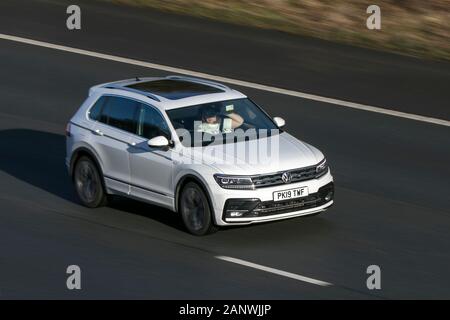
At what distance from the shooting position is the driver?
51.5ft

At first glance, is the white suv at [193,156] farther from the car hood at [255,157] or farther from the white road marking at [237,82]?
the white road marking at [237,82]

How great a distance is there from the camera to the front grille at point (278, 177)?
Result: 14852 mm

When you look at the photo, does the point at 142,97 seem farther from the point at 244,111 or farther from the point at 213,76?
the point at 213,76

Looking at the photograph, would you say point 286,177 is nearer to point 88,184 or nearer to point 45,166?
point 88,184

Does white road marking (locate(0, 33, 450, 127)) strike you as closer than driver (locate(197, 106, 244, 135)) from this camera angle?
No

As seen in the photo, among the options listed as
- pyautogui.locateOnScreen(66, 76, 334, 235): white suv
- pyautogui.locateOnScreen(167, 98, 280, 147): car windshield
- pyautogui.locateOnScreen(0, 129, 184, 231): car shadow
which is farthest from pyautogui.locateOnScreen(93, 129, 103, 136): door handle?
pyautogui.locateOnScreen(167, 98, 280, 147): car windshield

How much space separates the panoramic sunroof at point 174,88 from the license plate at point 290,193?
213 centimetres

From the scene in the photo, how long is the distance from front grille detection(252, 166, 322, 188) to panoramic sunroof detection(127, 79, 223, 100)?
1.94 m

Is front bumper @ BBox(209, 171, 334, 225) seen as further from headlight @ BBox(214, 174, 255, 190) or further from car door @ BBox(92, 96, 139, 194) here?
car door @ BBox(92, 96, 139, 194)

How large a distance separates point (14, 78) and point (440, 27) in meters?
8.41

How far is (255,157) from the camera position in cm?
1511

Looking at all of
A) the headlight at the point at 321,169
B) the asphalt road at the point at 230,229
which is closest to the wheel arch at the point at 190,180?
the asphalt road at the point at 230,229

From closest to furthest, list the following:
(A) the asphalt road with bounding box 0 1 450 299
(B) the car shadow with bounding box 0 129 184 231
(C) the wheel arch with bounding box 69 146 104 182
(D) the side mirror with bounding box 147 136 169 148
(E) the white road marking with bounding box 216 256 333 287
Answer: (E) the white road marking with bounding box 216 256 333 287 → (A) the asphalt road with bounding box 0 1 450 299 → (D) the side mirror with bounding box 147 136 169 148 → (C) the wheel arch with bounding box 69 146 104 182 → (B) the car shadow with bounding box 0 129 184 231

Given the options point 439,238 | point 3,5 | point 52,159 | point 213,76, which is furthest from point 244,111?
point 3,5
